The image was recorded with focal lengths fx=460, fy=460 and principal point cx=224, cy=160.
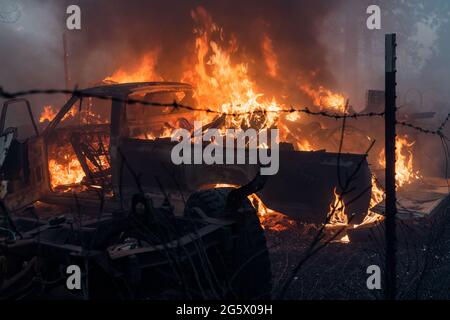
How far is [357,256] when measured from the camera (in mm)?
6492

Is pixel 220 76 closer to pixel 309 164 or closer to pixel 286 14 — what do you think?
pixel 286 14

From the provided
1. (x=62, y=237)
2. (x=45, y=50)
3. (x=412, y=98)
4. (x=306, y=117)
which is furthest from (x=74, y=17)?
(x=62, y=237)

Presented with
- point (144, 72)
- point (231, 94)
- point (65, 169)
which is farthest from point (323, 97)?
point (65, 169)

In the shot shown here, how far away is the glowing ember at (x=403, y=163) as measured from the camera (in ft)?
32.2

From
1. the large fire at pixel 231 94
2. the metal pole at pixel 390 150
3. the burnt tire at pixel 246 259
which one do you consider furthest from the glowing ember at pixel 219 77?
the metal pole at pixel 390 150

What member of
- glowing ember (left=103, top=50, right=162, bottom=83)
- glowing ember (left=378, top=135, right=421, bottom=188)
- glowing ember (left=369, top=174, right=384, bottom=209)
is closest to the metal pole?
glowing ember (left=369, top=174, right=384, bottom=209)

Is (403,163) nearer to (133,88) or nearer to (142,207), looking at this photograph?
(133,88)

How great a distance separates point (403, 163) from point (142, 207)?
689 centimetres

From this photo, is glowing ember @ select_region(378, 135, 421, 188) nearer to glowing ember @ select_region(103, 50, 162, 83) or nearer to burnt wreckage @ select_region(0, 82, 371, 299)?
burnt wreckage @ select_region(0, 82, 371, 299)

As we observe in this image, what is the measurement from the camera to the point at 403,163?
10289mm

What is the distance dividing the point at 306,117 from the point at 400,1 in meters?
20.3

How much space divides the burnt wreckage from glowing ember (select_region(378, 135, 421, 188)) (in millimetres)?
3728

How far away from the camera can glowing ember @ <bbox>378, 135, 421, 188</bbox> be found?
980 cm

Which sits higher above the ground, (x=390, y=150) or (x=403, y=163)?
(x=390, y=150)
